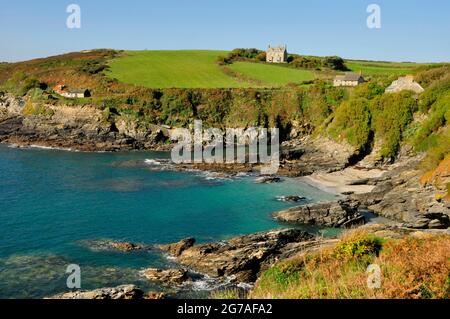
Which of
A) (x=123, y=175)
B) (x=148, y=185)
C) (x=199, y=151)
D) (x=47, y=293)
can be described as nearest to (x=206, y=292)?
(x=47, y=293)

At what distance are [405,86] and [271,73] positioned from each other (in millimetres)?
43515

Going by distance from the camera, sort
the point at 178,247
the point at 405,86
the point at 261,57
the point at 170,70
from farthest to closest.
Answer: the point at 261,57, the point at 170,70, the point at 405,86, the point at 178,247

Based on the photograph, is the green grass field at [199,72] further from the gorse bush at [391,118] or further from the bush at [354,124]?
the gorse bush at [391,118]

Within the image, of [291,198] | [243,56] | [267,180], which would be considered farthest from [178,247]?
[243,56]

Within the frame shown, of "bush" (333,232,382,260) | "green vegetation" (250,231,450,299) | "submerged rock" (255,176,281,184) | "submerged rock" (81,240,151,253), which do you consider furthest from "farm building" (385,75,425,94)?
"green vegetation" (250,231,450,299)

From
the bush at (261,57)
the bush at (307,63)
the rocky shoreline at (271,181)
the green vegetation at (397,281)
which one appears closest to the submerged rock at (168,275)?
the rocky shoreline at (271,181)

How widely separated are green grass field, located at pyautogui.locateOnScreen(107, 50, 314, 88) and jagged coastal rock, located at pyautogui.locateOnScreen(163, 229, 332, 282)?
67884 millimetres

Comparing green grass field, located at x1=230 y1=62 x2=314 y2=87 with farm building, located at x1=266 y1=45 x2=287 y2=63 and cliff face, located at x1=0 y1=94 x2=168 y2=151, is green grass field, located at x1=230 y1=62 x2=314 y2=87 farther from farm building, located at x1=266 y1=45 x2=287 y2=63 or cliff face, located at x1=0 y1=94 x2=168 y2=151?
cliff face, located at x1=0 y1=94 x2=168 y2=151

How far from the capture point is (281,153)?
69.9 metres

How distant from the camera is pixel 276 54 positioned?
12400cm

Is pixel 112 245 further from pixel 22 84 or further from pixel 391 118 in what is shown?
pixel 22 84

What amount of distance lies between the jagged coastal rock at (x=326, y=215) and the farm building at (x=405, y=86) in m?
33.4

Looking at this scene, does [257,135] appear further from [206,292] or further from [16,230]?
[206,292]
